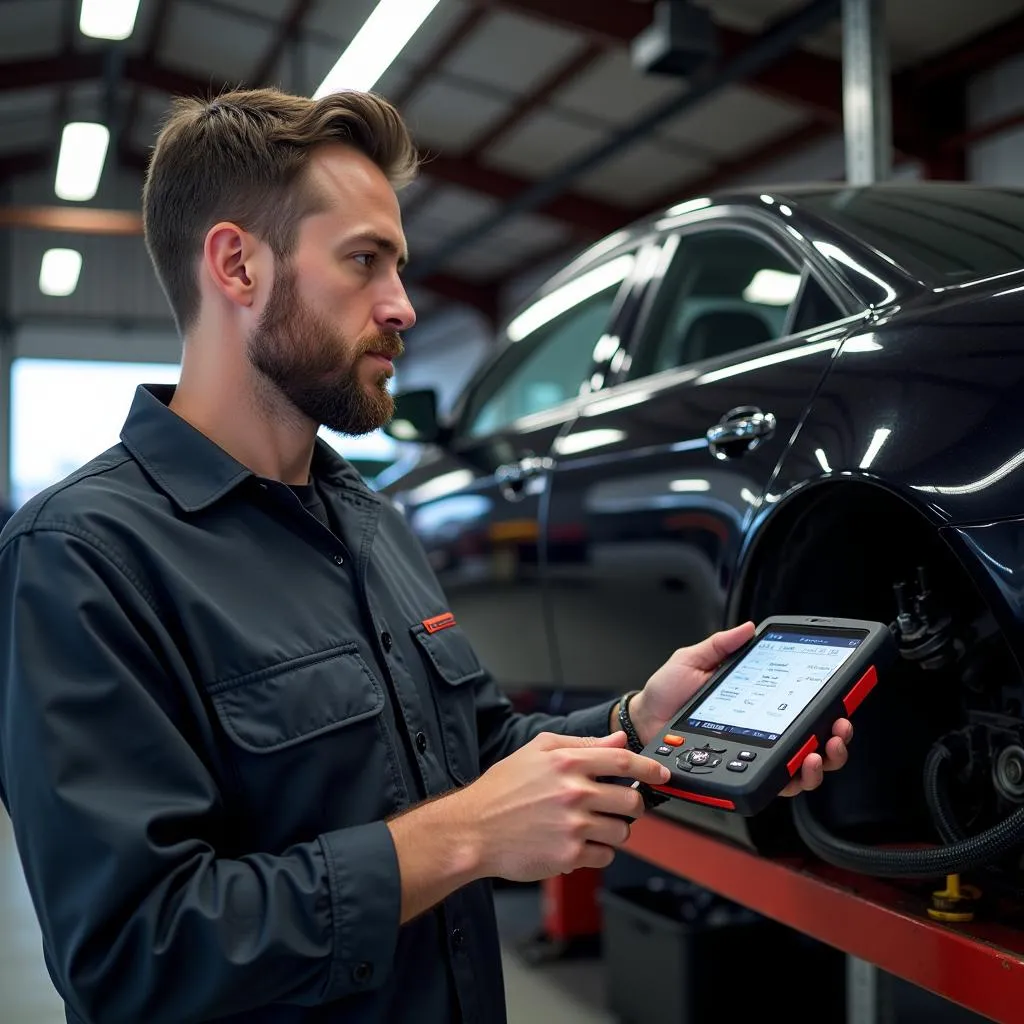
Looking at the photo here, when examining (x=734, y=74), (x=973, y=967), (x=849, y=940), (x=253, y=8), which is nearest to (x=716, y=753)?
(x=973, y=967)

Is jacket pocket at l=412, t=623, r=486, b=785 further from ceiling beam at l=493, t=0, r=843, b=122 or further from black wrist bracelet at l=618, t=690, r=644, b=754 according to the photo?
ceiling beam at l=493, t=0, r=843, b=122

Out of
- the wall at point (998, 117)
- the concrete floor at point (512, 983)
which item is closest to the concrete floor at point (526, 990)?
the concrete floor at point (512, 983)

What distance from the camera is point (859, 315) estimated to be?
1635 millimetres

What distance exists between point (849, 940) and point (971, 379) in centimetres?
77

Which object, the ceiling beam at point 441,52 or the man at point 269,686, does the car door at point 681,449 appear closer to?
the man at point 269,686

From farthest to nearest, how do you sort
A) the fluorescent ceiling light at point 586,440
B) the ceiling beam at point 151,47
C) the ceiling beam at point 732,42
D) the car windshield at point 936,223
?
the ceiling beam at point 151,47 < the ceiling beam at point 732,42 < the fluorescent ceiling light at point 586,440 < the car windshield at point 936,223

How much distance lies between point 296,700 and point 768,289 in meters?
1.69

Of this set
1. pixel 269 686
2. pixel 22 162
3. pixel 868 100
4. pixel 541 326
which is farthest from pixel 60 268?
pixel 269 686

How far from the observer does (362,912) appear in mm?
976

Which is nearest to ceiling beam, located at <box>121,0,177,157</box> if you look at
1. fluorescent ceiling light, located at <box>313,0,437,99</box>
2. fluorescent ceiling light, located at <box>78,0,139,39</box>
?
fluorescent ceiling light, located at <box>78,0,139,39</box>

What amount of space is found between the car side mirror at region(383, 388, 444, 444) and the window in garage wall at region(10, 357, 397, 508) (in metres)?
9.77

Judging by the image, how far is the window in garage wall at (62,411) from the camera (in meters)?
13.1

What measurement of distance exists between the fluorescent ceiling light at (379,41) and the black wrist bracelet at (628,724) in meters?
3.64

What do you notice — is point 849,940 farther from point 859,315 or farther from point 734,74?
point 734,74
